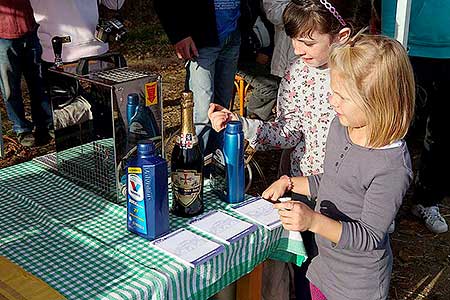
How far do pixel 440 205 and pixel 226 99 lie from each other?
1.50 m

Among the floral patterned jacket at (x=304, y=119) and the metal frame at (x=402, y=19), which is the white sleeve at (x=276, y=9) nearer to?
the metal frame at (x=402, y=19)

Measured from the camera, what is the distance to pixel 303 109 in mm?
2057

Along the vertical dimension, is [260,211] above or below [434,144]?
above

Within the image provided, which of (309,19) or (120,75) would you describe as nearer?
(120,75)

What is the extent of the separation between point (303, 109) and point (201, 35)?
3.54ft

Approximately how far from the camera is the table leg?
1785 millimetres

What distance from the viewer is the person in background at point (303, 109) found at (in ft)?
6.26

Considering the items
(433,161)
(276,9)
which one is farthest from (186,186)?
(433,161)

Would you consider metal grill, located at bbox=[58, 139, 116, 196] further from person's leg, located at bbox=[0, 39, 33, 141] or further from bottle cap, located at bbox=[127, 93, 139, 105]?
person's leg, located at bbox=[0, 39, 33, 141]

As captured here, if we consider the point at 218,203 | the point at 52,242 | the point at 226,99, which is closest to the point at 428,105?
the point at 226,99

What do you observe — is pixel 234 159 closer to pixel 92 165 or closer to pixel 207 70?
pixel 92 165

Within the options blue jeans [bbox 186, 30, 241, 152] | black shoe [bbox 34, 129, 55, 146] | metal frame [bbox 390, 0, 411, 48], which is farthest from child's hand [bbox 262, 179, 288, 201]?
black shoe [bbox 34, 129, 55, 146]

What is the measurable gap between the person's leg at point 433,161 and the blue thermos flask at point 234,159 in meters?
1.80

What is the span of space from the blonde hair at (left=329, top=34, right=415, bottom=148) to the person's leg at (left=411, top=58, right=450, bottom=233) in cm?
182
